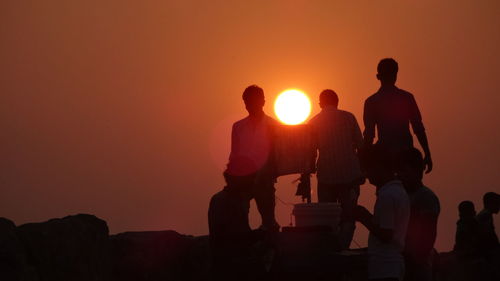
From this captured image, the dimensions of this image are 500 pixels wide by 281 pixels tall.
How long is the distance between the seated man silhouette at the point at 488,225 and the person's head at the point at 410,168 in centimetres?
656

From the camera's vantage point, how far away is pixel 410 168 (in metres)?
8.55

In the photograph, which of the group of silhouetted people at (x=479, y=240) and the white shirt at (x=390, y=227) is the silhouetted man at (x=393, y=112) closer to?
the white shirt at (x=390, y=227)

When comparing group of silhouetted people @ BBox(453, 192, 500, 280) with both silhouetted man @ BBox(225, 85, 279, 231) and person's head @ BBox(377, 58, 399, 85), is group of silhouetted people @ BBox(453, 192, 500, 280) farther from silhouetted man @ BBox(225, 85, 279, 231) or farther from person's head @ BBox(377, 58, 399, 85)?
person's head @ BBox(377, 58, 399, 85)

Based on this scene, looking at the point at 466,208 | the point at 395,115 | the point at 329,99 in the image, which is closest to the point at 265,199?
the point at 329,99

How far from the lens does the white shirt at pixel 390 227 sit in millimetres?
7641

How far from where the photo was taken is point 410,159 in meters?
8.55

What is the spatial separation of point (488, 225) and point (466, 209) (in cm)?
45

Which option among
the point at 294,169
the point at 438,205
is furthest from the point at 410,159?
the point at 294,169

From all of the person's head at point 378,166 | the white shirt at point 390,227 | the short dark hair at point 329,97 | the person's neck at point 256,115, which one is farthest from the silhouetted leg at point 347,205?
the white shirt at point 390,227

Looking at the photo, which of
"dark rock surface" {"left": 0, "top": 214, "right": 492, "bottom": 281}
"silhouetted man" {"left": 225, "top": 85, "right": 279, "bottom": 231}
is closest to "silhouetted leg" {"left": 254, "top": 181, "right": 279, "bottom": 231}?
"silhouetted man" {"left": 225, "top": 85, "right": 279, "bottom": 231}

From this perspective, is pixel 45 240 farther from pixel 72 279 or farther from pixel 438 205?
pixel 438 205

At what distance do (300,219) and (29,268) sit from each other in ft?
14.5

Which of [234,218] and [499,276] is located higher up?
[234,218]

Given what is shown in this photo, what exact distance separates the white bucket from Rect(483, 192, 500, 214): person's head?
6373mm
